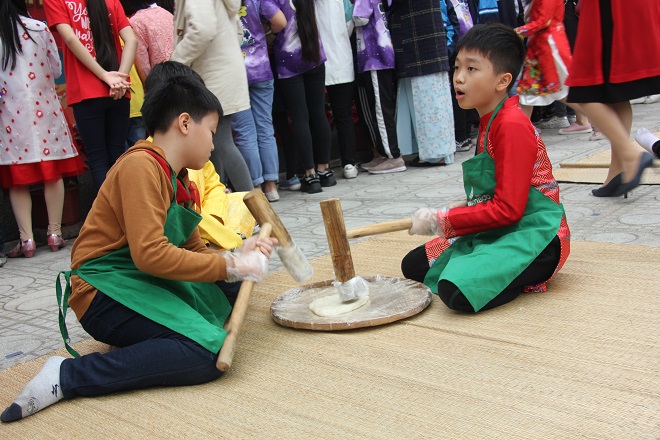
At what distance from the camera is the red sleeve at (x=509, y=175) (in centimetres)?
254

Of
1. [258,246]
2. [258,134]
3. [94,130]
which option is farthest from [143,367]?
[258,134]

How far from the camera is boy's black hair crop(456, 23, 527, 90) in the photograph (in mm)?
2668

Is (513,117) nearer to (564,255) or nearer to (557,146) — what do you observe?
(564,255)

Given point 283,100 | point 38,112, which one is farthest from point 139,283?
point 283,100

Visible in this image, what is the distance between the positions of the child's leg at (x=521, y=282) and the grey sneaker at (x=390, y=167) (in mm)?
3819

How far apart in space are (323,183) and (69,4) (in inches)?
98.0

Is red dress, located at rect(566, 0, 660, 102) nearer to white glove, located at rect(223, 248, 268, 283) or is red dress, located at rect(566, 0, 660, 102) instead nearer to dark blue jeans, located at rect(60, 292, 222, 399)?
white glove, located at rect(223, 248, 268, 283)

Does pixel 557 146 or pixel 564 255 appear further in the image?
pixel 557 146

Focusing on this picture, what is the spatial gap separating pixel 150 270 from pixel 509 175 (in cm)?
125

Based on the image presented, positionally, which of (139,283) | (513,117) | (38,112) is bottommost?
(139,283)

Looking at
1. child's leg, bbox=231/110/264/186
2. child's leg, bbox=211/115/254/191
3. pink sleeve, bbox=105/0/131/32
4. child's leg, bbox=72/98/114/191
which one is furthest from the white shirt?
child's leg, bbox=72/98/114/191

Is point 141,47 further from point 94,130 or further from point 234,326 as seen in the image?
point 234,326

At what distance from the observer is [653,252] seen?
2.97 metres

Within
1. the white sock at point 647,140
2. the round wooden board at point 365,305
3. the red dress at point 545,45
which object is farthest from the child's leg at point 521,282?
the red dress at point 545,45
